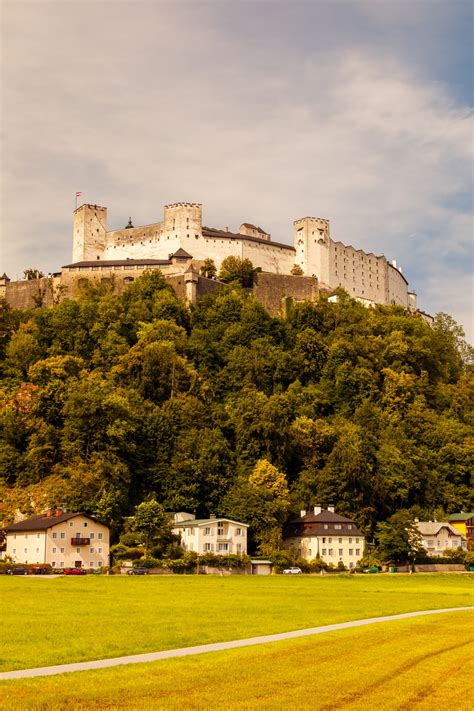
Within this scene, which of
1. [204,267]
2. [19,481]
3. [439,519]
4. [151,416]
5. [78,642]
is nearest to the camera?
[78,642]

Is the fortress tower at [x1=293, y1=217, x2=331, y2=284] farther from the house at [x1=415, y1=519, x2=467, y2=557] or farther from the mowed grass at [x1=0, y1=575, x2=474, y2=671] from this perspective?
the mowed grass at [x1=0, y1=575, x2=474, y2=671]

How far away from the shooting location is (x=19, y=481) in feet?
Result: 254

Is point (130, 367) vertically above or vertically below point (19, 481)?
above

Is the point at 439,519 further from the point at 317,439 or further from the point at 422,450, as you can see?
the point at 317,439

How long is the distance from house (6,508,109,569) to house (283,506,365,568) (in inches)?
745

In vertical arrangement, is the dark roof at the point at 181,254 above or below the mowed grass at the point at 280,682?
above

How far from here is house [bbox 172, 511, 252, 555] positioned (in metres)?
70.8

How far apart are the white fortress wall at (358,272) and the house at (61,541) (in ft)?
268

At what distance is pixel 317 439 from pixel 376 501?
28.2ft

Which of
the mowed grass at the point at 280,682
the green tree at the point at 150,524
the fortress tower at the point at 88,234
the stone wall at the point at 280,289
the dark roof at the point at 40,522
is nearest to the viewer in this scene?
the mowed grass at the point at 280,682

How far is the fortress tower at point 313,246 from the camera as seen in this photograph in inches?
5541

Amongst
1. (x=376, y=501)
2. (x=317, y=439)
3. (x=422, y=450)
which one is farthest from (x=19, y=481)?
(x=422, y=450)

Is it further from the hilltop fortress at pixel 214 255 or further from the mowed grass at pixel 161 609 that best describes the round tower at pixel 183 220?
the mowed grass at pixel 161 609

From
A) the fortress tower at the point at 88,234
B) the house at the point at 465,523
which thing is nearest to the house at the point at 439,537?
the house at the point at 465,523
